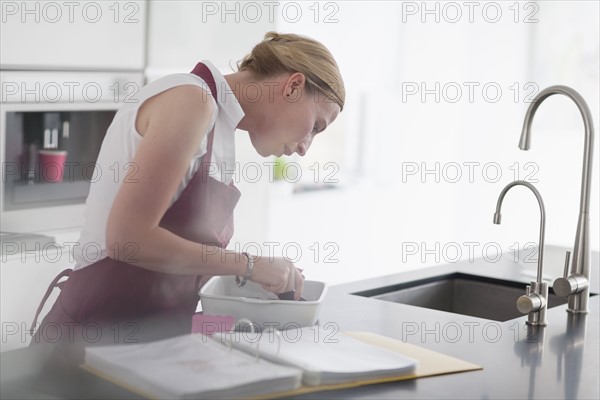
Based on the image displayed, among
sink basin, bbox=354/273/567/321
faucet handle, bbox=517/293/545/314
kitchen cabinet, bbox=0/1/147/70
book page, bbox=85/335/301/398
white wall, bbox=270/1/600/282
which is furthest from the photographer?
white wall, bbox=270/1/600/282

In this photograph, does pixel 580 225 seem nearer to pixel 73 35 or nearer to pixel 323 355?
pixel 323 355

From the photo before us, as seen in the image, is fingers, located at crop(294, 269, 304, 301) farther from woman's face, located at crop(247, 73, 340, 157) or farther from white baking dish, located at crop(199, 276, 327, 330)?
woman's face, located at crop(247, 73, 340, 157)

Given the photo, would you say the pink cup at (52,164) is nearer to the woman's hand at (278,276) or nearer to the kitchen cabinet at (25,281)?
the kitchen cabinet at (25,281)

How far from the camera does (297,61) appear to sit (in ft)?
4.54

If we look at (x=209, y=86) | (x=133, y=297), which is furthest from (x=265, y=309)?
(x=209, y=86)

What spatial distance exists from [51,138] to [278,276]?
99 centimetres

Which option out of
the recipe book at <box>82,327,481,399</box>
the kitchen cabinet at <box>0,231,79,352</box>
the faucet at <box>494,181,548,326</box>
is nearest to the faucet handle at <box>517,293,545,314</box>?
the faucet at <box>494,181,548,326</box>

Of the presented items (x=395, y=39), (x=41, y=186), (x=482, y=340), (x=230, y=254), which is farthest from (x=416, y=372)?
(x=395, y=39)

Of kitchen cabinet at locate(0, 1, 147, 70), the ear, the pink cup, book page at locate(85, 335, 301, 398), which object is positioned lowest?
book page at locate(85, 335, 301, 398)

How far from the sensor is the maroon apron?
130cm

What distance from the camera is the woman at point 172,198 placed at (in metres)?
1.26

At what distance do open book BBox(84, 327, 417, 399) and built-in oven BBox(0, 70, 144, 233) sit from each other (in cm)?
102

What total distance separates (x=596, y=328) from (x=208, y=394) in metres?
0.78

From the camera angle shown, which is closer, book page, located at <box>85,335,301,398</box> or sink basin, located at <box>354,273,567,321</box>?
book page, located at <box>85,335,301,398</box>
